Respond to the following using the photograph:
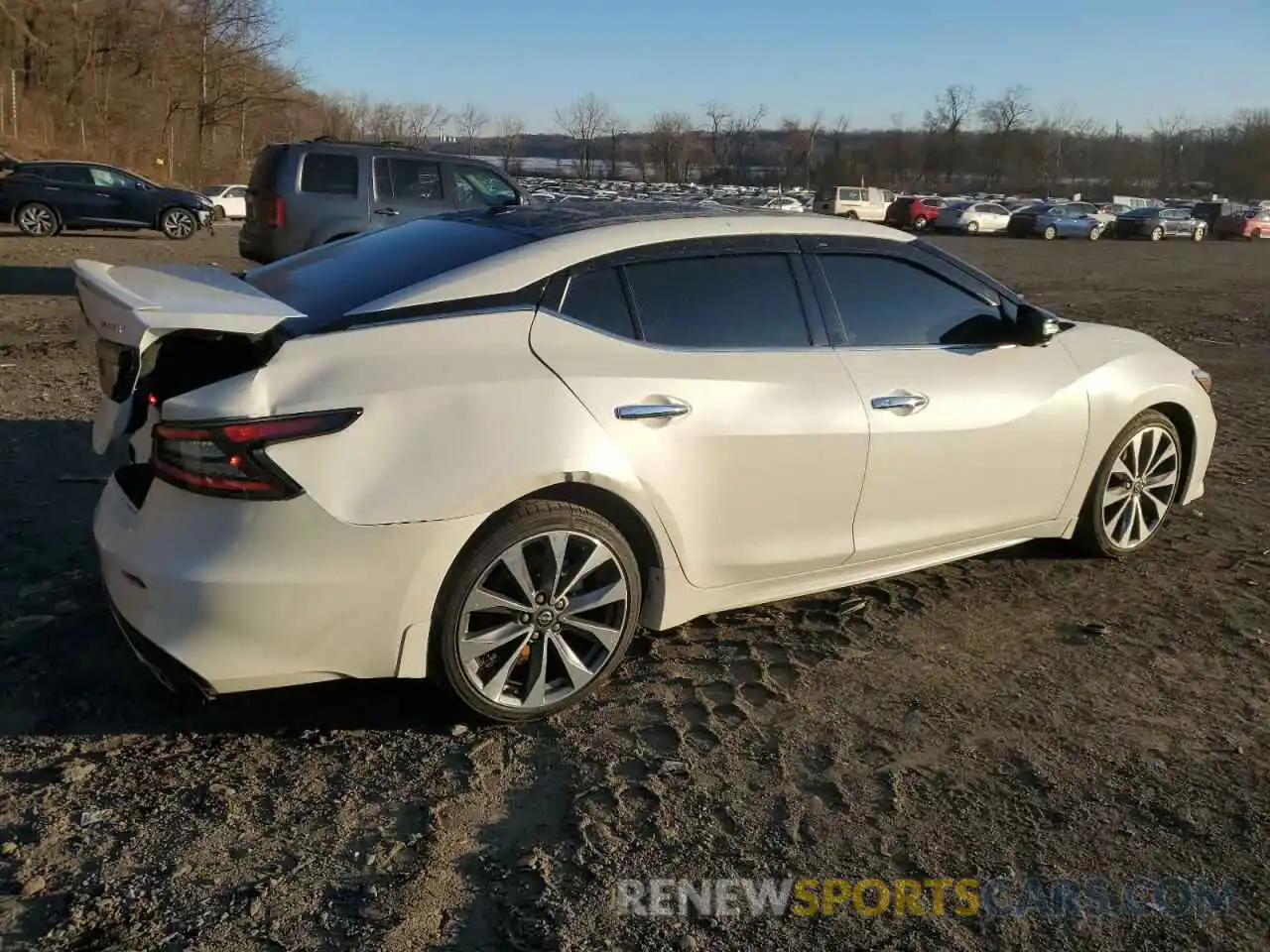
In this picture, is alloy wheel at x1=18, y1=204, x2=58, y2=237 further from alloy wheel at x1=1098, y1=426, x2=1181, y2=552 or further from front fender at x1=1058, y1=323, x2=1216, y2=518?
alloy wheel at x1=1098, y1=426, x2=1181, y2=552

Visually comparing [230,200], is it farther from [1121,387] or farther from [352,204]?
[1121,387]

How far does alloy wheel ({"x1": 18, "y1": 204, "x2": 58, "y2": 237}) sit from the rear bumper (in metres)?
22.2

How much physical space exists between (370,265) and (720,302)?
122 centimetres

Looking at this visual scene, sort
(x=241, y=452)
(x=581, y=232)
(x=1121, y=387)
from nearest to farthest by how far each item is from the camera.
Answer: (x=241, y=452) < (x=581, y=232) < (x=1121, y=387)

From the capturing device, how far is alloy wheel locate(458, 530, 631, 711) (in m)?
3.37

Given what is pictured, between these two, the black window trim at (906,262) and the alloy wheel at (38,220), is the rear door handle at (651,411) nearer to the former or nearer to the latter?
the black window trim at (906,262)

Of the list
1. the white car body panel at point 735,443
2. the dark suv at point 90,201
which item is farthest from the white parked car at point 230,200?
the white car body panel at point 735,443

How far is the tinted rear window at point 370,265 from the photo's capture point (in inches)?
137

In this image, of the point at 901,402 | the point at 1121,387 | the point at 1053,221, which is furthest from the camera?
the point at 1053,221

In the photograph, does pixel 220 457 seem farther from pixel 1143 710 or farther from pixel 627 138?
pixel 627 138

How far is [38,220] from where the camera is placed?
22.3 metres

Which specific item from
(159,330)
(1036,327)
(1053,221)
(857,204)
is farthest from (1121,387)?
(1053,221)

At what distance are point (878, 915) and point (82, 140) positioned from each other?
193ft

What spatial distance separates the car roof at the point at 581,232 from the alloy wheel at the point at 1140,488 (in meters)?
A: 1.55
